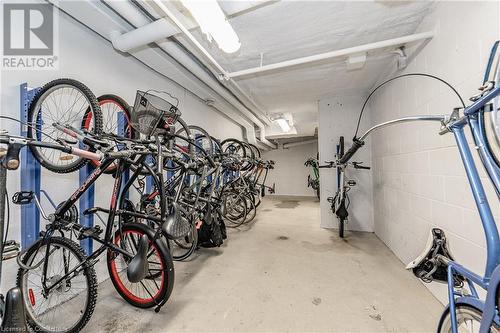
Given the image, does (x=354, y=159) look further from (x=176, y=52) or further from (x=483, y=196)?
(x=176, y=52)

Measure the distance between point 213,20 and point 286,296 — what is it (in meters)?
2.17

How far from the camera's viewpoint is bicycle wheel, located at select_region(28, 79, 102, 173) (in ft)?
4.69

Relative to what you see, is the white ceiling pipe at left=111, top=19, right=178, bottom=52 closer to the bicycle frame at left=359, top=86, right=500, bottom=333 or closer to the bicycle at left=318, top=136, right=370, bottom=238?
the bicycle frame at left=359, top=86, right=500, bottom=333

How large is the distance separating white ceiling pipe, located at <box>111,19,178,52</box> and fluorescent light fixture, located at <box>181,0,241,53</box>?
1.32ft

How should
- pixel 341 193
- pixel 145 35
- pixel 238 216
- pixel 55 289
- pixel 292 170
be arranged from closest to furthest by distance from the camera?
pixel 55 289 < pixel 145 35 < pixel 341 193 < pixel 238 216 < pixel 292 170

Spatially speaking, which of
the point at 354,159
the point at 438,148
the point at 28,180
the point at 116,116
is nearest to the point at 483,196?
the point at 438,148

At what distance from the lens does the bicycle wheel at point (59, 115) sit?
1.43 meters

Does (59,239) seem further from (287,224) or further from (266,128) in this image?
(266,128)

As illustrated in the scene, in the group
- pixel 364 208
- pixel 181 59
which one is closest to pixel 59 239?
pixel 181 59

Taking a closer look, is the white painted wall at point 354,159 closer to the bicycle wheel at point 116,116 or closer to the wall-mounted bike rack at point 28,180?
the bicycle wheel at point 116,116

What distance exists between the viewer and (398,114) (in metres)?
2.33

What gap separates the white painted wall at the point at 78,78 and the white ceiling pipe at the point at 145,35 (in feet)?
0.75

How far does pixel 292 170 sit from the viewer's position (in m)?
8.93

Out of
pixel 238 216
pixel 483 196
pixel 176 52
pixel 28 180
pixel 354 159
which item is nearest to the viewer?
pixel 483 196
